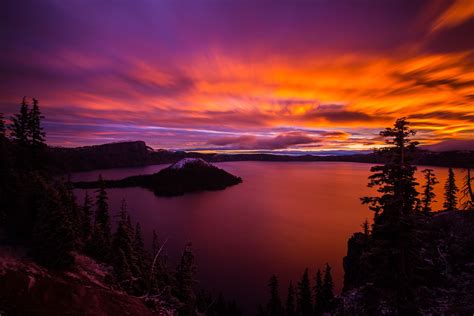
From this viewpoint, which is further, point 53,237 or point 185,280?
point 185,280

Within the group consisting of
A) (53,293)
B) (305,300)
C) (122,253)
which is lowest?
(305,300)

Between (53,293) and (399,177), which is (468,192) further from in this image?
(53,293)

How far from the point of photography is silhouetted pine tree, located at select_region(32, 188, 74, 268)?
1445 cm

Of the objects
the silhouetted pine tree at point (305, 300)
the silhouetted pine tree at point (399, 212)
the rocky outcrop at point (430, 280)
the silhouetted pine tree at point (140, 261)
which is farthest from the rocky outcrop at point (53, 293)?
the silhouetted pine tree at point (305, 300)

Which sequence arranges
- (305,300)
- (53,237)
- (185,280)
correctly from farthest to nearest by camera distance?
(305,300), (185,280), (53,237)

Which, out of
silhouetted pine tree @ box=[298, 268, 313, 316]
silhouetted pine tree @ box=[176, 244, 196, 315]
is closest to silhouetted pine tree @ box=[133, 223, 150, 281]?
silhouetted pine tree @ box=[176, 244, 196, 315]

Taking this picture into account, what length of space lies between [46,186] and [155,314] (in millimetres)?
13271

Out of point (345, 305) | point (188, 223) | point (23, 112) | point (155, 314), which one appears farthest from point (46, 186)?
point (188, 223)

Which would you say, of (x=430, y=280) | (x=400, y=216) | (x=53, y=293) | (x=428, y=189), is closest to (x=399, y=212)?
(x=400, y=216)

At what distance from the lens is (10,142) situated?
1051 inches

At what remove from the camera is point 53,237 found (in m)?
14.9

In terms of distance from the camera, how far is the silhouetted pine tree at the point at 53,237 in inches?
569

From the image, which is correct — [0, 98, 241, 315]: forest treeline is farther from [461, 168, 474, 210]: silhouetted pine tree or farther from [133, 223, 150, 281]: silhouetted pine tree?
[461, 168, 474, 210]: silhouetted pine tree

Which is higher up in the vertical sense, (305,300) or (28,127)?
(28,127)
